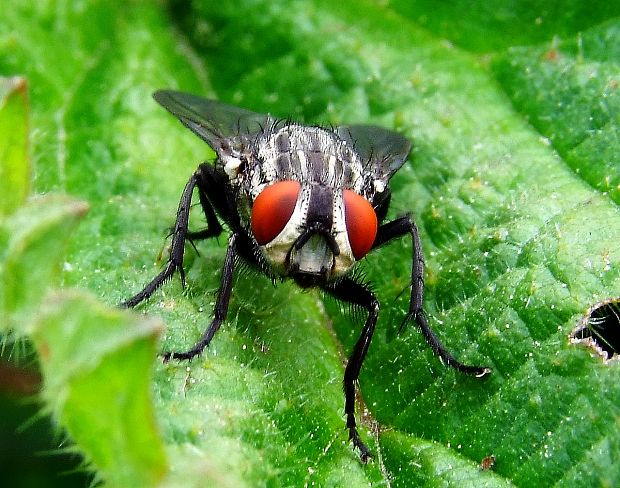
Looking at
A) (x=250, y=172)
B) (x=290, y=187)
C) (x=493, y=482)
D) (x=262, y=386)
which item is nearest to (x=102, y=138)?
(x=250, y=172)

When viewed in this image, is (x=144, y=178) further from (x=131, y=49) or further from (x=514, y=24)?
(x=514, y=24)

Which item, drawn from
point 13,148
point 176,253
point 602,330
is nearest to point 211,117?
point 176,253

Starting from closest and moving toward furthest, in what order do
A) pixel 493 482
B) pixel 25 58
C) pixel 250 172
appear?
1. pixel 493 482
2. pixel 250 172
3. pixel 25 58

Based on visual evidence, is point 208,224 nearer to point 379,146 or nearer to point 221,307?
point 221,307

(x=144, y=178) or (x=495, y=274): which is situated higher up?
(x=144, y=178)

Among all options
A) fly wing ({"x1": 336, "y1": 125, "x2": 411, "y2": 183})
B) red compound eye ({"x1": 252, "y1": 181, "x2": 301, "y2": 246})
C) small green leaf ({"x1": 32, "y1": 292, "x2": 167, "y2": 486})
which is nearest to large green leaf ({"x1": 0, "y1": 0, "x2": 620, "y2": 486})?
small green leaf ({"x1": 32, "y1": 292, "x2": 167, "y2": 486})

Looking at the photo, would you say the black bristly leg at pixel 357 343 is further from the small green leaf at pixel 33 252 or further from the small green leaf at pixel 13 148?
the small green leaf at pixel 13 148

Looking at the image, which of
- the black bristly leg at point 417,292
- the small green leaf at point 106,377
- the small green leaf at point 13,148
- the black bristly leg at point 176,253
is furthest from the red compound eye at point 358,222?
the small green leaf at point 106,377
